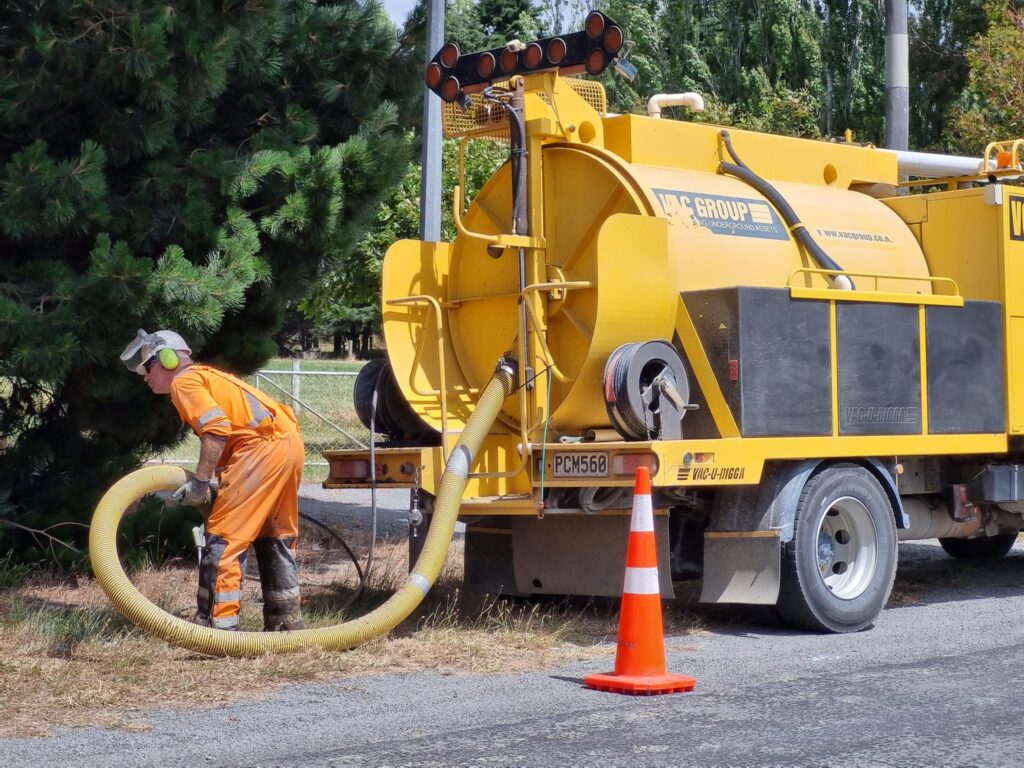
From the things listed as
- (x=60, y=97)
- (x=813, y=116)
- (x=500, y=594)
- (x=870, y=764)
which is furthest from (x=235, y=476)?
(x=813, y=116)

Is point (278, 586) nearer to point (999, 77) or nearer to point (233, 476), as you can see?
point (233, 476)

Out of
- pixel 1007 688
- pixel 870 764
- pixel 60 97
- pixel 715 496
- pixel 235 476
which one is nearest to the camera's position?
pixel 870 764

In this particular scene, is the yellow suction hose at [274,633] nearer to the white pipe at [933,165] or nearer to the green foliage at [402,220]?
the white pipe at [933,165]

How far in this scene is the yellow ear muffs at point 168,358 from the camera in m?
7.38

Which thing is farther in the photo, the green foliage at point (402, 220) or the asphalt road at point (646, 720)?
the green foliage at point (402, 220)

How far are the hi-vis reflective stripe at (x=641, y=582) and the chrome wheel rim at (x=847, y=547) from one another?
2167mm

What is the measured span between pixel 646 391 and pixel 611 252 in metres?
0.79

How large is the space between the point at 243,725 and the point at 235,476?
6.26ft

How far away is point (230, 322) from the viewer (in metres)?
10.2

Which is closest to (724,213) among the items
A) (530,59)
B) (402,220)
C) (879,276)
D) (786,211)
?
(786,211)

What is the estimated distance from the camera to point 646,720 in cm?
584

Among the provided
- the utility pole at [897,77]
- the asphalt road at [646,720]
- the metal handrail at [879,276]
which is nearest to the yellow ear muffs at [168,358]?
the asphalt road at [646,720]

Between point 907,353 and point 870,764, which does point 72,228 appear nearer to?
point 907,353

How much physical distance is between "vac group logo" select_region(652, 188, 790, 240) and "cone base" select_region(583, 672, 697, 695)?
9.64 feet
